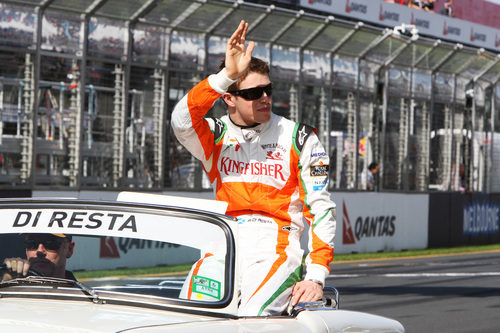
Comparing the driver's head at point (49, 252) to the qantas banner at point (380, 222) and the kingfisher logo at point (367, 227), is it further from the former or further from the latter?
the kingfisher logo at point (367, 227)

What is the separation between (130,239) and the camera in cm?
401

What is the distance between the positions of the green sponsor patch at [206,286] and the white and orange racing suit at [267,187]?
0.33 m

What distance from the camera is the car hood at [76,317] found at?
130 inches

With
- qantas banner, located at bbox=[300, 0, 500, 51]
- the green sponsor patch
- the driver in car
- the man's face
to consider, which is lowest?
the green sponsor patch

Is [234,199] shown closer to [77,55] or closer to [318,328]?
[318,328]

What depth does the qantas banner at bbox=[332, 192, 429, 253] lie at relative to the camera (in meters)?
20.2

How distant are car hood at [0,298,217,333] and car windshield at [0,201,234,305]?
207mm

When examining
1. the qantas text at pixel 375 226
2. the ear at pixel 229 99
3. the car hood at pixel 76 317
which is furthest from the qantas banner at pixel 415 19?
the car hood at pixel 76 317

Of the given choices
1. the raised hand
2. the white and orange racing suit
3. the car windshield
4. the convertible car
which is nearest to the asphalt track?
the white and orange racing suit

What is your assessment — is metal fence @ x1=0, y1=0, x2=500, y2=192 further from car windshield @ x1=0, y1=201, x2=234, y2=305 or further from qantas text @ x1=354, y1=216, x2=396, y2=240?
car windshield @ x1=0, y1=201, x2=234, y2=305

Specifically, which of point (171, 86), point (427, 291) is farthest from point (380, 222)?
point (427, 291)

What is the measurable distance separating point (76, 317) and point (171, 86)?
1369 centimetres

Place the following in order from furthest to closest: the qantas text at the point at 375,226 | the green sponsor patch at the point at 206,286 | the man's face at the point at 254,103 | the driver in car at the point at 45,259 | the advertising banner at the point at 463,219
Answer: the advertising banner at the point at 463,219
the qantas text at the point at 375,226
the man's face at the point at 254,103
the driver in car at the point at 45,259
the green sponsor patch at the point at 206,286

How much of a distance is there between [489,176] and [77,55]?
13971 millimetres
